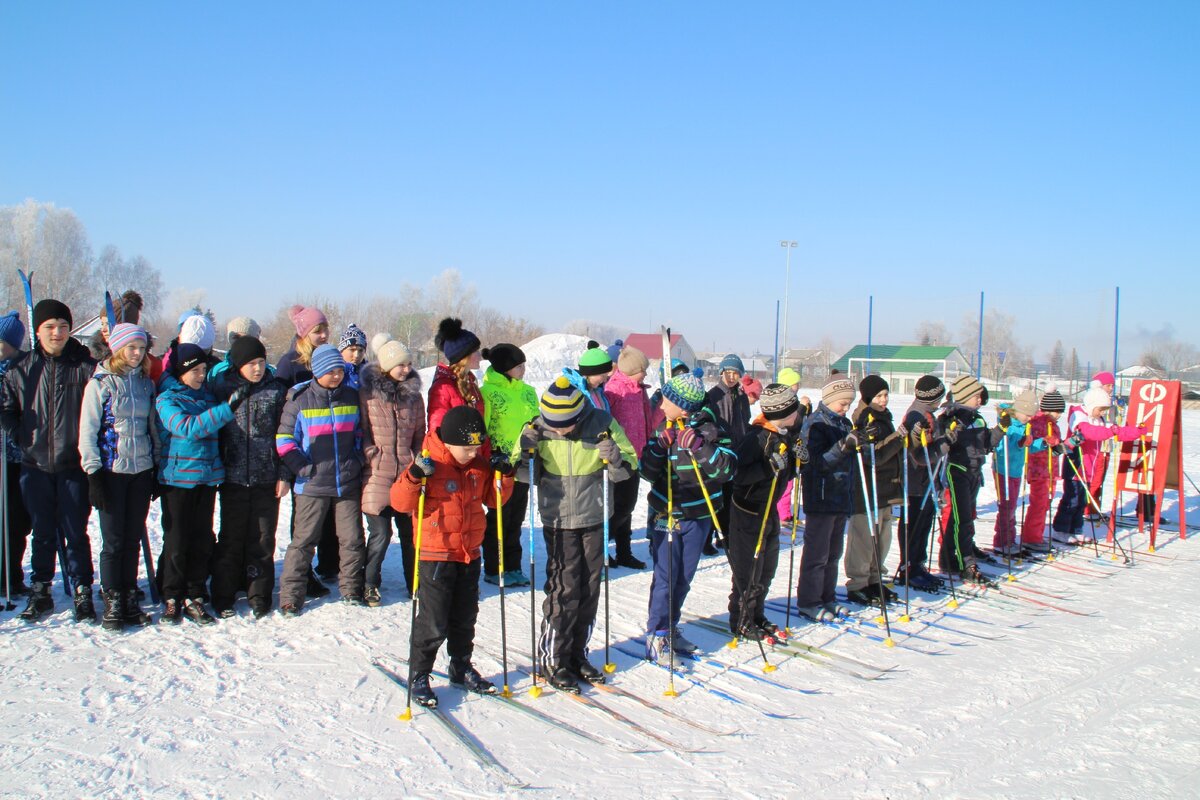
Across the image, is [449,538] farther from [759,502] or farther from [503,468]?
[759,502]

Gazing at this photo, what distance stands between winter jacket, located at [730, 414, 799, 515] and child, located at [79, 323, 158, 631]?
395cm

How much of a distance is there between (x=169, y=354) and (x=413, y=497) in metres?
2.60

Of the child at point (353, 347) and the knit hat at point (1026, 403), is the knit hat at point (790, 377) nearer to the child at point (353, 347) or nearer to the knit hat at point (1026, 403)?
the knit hat at point (1026, 403)

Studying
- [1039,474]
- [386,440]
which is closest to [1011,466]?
[1039,474]

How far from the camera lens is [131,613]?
5.38 m

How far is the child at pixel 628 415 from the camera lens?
752 cm

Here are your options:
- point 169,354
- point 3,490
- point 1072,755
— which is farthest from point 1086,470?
point 3,490

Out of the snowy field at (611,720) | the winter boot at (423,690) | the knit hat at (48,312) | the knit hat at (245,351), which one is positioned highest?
the knit hat at (48,312)

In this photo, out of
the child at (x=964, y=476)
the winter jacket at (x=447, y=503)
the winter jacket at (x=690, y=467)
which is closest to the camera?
the winter jacket at (x=447, y=503)

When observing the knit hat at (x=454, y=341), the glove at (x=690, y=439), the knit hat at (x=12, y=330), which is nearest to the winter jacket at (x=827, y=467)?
the glove at (x=690, y=439)

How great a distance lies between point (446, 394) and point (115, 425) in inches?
84.2

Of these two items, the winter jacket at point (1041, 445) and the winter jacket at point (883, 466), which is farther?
the winter jacket at point (1041, 445)

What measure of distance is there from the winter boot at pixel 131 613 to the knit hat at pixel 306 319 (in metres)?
2.35

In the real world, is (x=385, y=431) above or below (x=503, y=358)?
below
